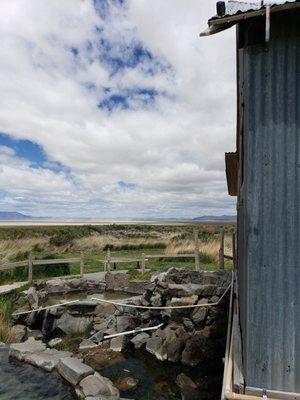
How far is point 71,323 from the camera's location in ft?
40.7

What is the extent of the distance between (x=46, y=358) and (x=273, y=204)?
7.41 metres

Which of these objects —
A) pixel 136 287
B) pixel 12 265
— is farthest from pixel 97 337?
pixel 12 265

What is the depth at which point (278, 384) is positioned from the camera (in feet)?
11.4

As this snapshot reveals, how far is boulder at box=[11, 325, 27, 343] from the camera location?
1103 cm

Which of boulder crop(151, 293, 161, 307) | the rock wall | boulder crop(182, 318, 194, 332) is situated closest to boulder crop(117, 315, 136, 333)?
the rock wall

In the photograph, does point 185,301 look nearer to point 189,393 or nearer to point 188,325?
point 188,325

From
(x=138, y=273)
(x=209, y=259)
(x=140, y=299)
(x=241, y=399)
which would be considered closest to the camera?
(x=241, y=399)

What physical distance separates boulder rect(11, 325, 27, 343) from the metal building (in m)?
9.07

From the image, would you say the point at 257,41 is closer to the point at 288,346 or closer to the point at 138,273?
the point at 288,346

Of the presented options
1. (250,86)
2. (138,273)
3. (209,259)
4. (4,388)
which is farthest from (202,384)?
(209,259)

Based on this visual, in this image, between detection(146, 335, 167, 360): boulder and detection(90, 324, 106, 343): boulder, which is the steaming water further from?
detection(146, 335, 167, 360): boulder

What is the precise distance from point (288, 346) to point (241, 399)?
0.64 meters

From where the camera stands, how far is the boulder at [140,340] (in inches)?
414

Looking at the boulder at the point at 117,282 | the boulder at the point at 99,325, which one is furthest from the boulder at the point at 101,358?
the boulder at the point at 117,282
